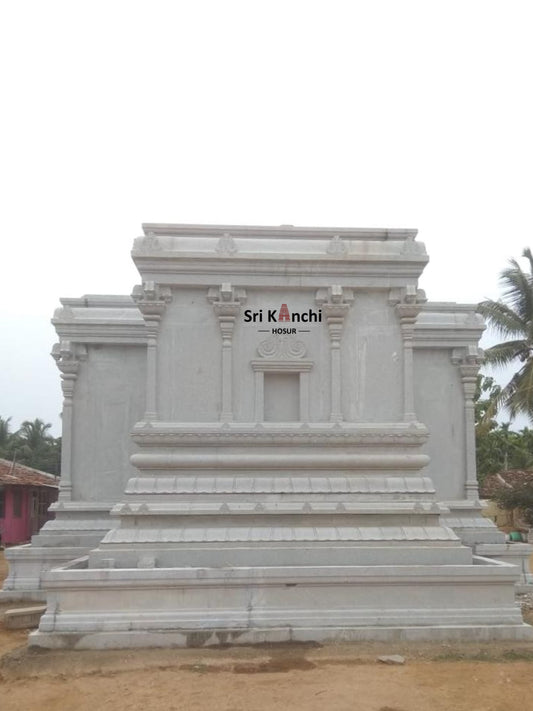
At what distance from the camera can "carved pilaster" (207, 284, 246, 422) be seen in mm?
9859

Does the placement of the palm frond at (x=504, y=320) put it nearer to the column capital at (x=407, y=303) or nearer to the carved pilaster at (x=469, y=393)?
the carved pilaster at (x=469, y=393)

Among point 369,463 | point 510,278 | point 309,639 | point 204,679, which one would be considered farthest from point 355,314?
point 510,278

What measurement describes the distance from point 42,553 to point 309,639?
20.4ft

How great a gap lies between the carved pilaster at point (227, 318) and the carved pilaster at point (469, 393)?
18.3ft

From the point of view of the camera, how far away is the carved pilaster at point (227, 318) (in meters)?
9.86

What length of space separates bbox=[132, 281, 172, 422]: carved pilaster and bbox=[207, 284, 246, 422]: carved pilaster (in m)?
0.72

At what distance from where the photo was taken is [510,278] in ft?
79.3

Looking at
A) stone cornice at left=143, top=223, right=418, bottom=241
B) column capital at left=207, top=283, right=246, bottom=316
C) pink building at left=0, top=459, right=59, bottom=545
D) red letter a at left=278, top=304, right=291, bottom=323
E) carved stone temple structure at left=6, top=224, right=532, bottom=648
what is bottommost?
pink building at left=0, top=459, right=59, bottom=545

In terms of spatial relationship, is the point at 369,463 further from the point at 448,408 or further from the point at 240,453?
the point at 448,408

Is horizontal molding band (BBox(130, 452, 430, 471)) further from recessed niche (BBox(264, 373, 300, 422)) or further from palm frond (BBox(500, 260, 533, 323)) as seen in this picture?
palm frond (BBox(500, 260, 533, 323))

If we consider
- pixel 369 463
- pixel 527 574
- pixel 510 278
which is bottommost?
pixel 527 574

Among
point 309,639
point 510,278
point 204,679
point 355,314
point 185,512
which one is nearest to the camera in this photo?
point 204,679

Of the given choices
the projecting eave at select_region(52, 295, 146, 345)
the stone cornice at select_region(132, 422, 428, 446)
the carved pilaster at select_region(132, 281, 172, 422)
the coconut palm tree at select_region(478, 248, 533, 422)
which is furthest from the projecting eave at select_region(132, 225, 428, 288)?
the coconut palm tree at select_region(478, 248, 533, 422)

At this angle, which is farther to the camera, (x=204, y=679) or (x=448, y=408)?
(x=448, y=408)
